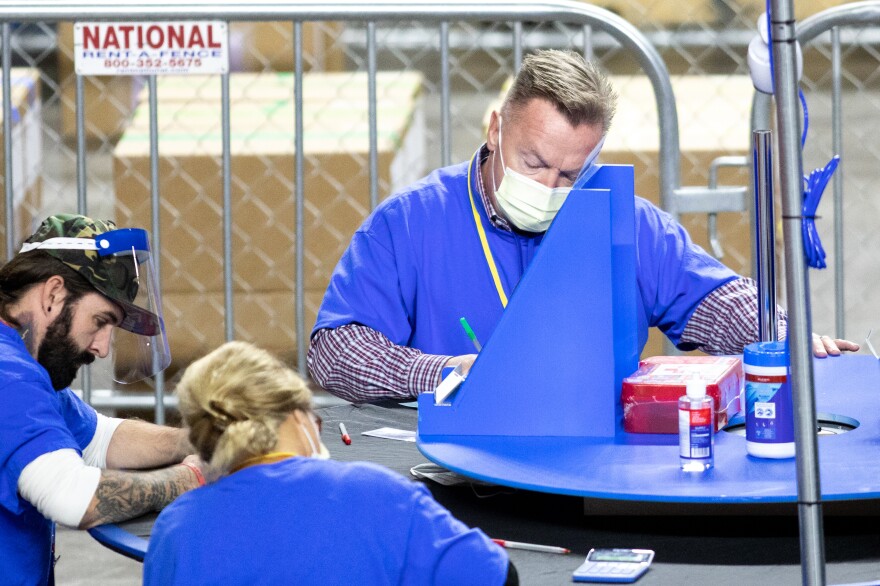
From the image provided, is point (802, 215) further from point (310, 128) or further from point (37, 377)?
point (310, 128)

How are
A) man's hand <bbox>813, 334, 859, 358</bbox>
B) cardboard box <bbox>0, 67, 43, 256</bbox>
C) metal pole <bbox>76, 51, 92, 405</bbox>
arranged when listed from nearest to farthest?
1. man's hand <bbox>813, 334, 859, 358</bbox>
2. metal pole <bbox>76, 51, 92, 405</bbox>
3. cardboard box <bbox>0, 67, 43, 256</bbox>

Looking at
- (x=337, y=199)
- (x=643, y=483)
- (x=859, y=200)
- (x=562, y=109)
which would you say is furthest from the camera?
(x=859, y=200)

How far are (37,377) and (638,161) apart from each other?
272 cm

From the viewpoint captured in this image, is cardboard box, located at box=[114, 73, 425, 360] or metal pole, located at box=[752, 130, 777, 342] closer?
metal pole, located at box=[752, 130, 777, 342]

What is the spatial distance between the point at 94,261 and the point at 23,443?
1.35ft

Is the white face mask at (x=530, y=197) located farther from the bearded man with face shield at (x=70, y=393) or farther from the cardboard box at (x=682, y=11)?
the cardboard box at (x=682, y=11)

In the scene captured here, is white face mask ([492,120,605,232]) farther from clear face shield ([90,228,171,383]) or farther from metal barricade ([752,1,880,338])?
metal barricade ([752,1,880,338])

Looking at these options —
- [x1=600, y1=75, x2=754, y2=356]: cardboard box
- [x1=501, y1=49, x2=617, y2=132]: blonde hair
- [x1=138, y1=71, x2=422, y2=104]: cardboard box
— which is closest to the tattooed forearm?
[x1=501, y1=49, x2=617, y2=132]: blonde hair

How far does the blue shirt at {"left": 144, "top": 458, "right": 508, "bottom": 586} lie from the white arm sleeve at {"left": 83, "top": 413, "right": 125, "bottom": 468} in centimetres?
91

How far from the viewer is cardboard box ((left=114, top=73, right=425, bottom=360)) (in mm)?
4621

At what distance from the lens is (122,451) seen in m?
2.66

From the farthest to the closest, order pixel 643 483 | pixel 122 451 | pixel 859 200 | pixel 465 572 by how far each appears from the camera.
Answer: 1. pixel 859 200
2. pixel 122 451
3. pixel 643 483
4. pixel 465 572

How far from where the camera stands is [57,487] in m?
2.25

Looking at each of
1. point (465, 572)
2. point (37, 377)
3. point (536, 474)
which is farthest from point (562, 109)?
point (465, 572)
